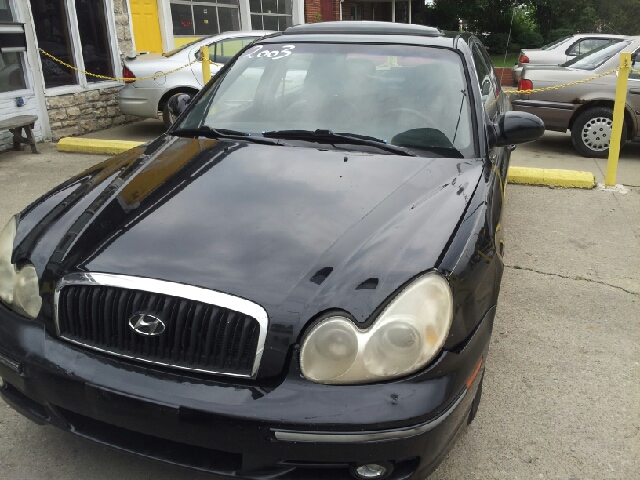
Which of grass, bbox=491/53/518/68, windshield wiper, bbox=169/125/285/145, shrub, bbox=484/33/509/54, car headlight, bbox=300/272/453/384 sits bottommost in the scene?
grass, bbox=491/53/518/68

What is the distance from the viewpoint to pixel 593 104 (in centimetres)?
801

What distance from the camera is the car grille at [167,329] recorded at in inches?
75.1

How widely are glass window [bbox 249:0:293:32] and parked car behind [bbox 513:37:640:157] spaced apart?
27.4ft

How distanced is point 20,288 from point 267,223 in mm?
934

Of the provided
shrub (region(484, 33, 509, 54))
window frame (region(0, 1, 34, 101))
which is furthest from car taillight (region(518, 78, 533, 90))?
shrub (region(484, 33, 509, 54))

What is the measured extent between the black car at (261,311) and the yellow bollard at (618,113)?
4.40 meters

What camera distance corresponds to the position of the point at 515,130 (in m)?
3.20

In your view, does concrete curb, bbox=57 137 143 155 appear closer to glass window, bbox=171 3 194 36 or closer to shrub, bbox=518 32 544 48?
glass window, bbox=171 3 194 36

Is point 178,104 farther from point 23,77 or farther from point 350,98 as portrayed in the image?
point 23,77

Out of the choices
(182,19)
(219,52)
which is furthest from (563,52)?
(219,52)

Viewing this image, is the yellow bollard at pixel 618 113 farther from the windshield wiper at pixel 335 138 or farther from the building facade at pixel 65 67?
the building facade at pixel 65 67

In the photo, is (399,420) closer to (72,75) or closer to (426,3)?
(72,75)

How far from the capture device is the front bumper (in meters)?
1.81

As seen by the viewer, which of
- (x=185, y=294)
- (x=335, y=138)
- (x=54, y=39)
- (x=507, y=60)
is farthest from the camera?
(x=507, y=60)
